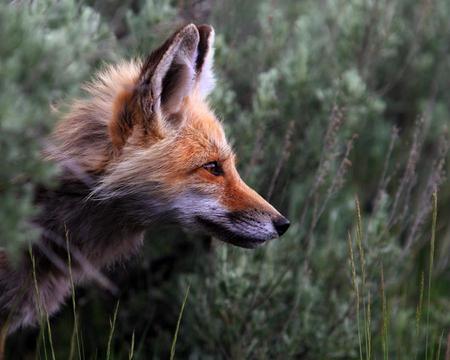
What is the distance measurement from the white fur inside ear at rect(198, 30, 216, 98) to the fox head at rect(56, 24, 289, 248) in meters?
0.06

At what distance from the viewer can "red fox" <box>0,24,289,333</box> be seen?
10.5ft

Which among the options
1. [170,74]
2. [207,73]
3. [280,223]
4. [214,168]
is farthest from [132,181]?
[207,73]

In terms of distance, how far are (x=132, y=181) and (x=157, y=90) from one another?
44 cm

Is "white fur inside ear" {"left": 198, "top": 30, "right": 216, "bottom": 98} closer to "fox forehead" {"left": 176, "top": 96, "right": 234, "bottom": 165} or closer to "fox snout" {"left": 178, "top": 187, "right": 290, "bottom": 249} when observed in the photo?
"fox forehead" {"left": 176, "top": 96, "right": 234, "bottom": 165}

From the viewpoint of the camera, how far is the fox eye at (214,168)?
3.35 metres

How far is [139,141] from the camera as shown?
322 centimetres

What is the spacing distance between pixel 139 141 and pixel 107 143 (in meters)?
0.15

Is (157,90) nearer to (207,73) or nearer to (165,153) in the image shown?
(165,153)

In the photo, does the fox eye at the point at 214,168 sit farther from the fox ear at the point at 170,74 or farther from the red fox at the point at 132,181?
the fox ear at the point at 170,74

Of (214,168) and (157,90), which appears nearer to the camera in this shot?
(157,90)

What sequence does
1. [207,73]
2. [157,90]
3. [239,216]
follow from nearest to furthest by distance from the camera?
[157,90] → [239,216] → [207,73]

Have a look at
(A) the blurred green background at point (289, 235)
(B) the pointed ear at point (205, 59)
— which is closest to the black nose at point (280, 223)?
(A) the blurred green background at point (289, 235)

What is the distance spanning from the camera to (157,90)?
316cm

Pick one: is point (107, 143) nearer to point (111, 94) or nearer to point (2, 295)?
point (111, 94)
